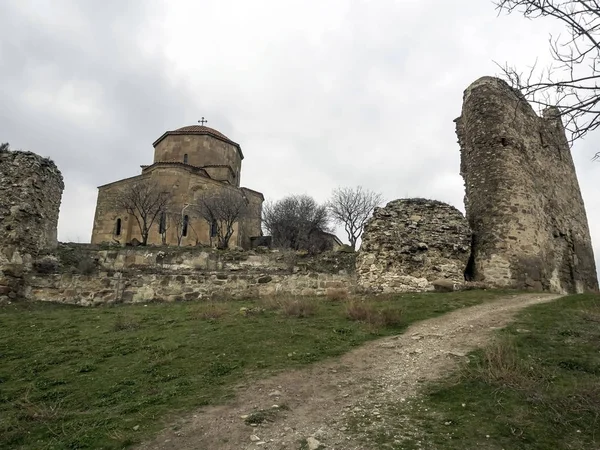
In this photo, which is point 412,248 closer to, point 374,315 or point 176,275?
point 374,315

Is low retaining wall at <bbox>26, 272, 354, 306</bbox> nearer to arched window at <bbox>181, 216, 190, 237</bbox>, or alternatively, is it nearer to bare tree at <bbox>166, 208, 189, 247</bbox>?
bare tree at <bbox>166, 208, 189, 247</bbox>

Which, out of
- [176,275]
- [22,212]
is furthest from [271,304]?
[22,212]

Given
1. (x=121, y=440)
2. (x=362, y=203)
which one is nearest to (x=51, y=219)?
(x=121, y=440)

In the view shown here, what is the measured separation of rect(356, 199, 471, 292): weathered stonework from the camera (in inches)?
509

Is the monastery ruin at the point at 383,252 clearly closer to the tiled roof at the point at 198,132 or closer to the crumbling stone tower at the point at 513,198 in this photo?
the crumbling stone tower at the point at 513,198

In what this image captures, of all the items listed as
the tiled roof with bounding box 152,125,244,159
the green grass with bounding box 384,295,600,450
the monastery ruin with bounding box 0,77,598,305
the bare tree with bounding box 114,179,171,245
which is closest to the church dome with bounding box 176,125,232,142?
the tiled roof with bounding box 152,125,244,159

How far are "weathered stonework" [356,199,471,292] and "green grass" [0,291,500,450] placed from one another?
5.79ft

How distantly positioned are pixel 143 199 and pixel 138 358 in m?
21.0

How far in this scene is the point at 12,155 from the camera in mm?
12836

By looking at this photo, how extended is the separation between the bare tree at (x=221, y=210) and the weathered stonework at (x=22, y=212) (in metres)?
12.1

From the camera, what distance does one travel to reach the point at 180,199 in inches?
1139

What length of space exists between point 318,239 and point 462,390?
2300 cm

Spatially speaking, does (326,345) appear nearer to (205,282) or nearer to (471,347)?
(471,347)

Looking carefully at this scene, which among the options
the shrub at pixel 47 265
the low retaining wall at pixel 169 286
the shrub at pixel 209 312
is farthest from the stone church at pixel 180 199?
the shrub at pixel 209 312
